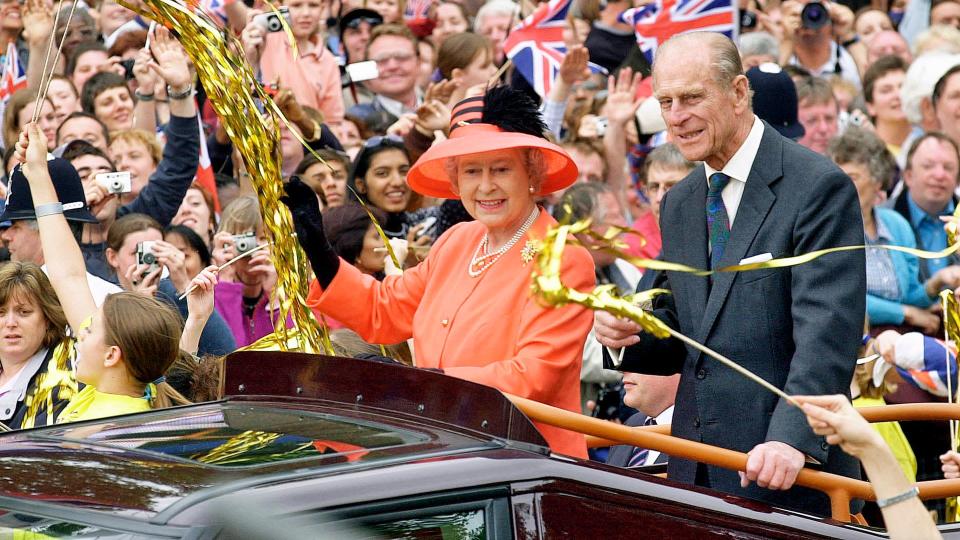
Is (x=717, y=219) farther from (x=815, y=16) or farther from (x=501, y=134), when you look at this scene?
(x=815, y=16)

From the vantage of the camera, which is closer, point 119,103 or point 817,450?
point 817,450

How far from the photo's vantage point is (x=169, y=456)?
9.75ft

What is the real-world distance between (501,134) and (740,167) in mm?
726

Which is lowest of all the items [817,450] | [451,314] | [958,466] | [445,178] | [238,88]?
[958,466]

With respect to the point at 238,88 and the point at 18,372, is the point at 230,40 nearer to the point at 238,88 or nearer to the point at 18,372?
the point at 238,88

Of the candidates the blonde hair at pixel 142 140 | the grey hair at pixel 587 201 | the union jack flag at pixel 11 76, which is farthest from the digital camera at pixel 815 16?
the union jack flag at pixel 11 76

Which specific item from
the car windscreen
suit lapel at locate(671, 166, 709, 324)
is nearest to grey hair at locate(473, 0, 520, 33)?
suit lapel at locate(671, 166, 709, 324)

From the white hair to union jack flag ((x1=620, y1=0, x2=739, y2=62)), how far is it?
58.9 inches

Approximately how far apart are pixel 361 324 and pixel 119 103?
443 centimetres

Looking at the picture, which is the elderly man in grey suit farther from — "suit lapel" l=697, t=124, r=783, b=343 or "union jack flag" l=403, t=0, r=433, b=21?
"union jack flag" l=403, t=0, r=433, b=21

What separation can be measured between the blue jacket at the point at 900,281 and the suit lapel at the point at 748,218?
3675 millimetres

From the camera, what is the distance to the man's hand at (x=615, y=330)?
3.92 metres

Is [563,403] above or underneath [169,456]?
underneath

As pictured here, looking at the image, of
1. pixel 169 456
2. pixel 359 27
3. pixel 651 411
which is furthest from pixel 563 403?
pixel 359 27
